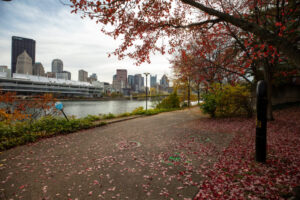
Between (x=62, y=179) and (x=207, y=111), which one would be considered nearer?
(x=62, y=179)

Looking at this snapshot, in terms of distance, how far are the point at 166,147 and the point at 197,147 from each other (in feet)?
3.93

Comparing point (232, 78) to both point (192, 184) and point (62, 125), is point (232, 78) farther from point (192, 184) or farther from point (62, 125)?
point (62, 125)

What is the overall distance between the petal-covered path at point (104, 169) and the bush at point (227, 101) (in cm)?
655

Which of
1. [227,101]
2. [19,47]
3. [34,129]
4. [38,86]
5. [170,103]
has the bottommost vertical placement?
[34,129]

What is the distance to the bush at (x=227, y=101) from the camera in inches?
446

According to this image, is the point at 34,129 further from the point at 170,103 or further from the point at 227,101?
the point at 170,103

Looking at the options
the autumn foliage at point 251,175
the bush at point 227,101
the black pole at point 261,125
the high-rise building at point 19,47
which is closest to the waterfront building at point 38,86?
the bush at point 227,101

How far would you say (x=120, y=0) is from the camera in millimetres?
4547

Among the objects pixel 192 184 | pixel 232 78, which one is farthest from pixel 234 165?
pixel 232 78

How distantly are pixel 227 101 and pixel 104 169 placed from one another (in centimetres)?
1102

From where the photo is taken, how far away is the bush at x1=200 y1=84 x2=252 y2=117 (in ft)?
37.2

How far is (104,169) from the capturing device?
382 centimetres

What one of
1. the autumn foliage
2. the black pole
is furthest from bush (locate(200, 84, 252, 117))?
the black pole

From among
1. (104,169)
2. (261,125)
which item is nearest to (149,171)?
(104,169)
